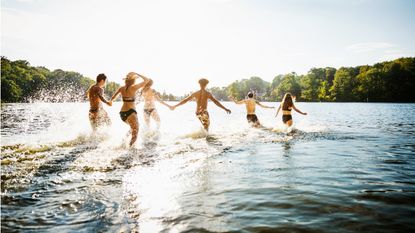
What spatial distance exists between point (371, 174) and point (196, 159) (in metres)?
4.33

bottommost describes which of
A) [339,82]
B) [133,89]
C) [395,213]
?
[395,213]

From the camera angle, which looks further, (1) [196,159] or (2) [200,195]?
(1) [196,159]

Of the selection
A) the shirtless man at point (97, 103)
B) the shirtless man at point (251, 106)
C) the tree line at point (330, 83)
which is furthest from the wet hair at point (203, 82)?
the tree line at point (330, 83)

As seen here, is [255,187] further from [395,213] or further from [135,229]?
[135,229]

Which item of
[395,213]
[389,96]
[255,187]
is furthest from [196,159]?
[389,96]

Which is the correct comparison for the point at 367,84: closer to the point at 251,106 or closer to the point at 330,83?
the point at 330,83

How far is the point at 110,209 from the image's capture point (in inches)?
164

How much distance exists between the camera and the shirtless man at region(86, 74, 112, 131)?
34.3 feet

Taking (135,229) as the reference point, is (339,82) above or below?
above

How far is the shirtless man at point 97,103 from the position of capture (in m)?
10.5

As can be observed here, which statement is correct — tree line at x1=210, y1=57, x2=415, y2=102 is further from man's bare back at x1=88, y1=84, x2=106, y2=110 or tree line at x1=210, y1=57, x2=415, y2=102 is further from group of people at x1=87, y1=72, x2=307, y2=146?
man's bare back at x1=88, y1=84, x2=106, y2=110

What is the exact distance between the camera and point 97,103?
10.8m

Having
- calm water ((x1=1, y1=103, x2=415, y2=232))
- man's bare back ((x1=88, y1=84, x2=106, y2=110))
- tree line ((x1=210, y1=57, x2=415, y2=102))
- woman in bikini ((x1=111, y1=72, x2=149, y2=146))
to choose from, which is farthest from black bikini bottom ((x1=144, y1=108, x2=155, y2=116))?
tree line ((x1=210, y1=57, x2=415, y2=102))

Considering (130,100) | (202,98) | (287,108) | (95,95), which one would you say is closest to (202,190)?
(130,100)
